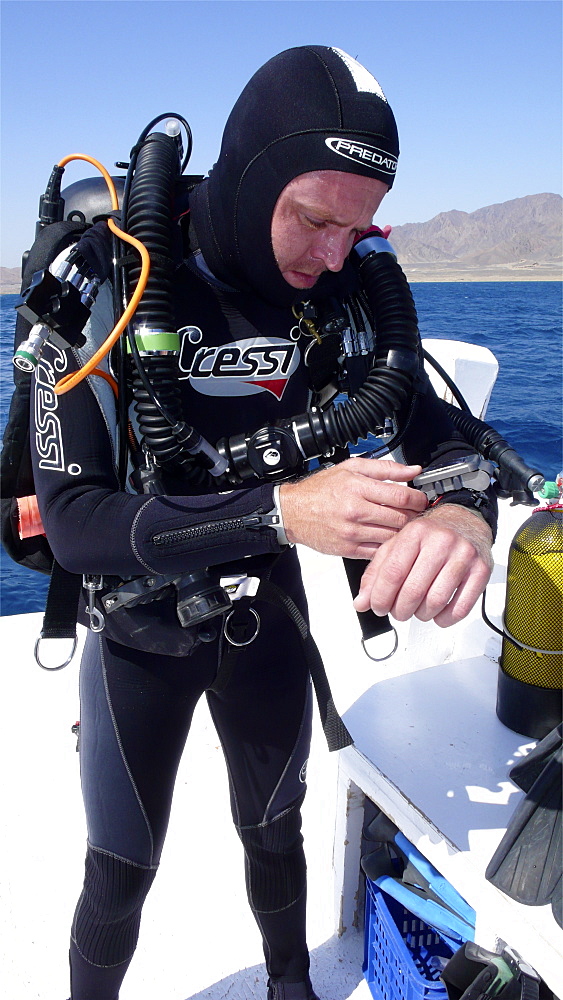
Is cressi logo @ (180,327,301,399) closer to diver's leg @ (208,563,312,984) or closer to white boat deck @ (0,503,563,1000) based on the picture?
diver's leg @ (208,563,312,984)

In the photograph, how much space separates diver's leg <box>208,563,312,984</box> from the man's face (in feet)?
2.44

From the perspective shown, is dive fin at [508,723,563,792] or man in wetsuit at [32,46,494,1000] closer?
man in wetsuit at [32,46,494,1000]

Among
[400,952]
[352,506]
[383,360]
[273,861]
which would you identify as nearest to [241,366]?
[383,360]

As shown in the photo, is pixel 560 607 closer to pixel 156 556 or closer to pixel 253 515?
pixel 253 515

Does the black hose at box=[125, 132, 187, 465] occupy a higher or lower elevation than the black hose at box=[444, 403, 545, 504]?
higher

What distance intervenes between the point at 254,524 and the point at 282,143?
72 centimetres

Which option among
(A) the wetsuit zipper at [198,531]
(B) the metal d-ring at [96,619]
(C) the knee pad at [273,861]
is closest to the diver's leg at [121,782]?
(B) the metal d-ring at [96,619]

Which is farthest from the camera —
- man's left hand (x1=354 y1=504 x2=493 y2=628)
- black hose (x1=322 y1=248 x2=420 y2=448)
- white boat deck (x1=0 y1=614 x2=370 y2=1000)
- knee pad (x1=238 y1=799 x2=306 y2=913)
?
white boat deck (x1=0 y1=614 x2=370 y2=1000)

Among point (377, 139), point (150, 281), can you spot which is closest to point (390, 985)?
point (150, 281)

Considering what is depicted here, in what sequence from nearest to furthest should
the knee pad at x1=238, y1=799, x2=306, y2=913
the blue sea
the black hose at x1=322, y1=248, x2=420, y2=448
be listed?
1. the black hose at x1=322, y1=248, x2=420, y2=448
2. the knee pad at x1=238, y1=799, x2=306, y2=913
3. the blue sea

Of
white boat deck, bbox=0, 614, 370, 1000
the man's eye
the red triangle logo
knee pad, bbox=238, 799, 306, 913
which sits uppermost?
the man's eye

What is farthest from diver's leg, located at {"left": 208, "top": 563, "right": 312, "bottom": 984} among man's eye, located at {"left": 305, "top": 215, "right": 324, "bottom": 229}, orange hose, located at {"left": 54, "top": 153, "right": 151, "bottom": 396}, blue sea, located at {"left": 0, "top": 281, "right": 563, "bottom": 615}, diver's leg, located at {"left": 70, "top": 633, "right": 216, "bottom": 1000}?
blue sea, located at {"left": 0, "top": 281, "right": 563, "bottom": 615}

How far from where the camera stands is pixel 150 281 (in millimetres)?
1306

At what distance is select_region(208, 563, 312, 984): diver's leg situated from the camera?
1.65 metres
